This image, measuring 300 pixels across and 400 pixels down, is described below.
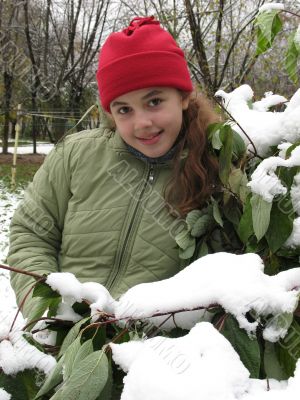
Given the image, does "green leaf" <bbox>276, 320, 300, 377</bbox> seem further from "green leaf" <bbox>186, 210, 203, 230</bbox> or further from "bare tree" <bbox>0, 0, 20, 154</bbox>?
"bare tree" <bbox>0, 0, 20, 154</bbox>

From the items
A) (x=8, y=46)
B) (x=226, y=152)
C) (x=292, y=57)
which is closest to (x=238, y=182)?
(x=226, y=152)

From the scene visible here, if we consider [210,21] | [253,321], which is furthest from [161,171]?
[210,21]

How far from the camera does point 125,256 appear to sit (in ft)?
5.09

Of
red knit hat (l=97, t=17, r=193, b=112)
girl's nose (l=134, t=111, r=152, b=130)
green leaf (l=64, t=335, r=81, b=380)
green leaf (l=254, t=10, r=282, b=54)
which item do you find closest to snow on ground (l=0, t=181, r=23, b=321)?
green leaf (l=64, t=335, r=81, b=380)

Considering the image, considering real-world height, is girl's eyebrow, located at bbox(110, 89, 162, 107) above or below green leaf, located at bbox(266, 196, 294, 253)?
above

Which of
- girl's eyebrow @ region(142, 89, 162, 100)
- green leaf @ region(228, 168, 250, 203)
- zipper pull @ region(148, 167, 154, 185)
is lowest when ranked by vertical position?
zipper pull @ region(148, 167, 154, 185)

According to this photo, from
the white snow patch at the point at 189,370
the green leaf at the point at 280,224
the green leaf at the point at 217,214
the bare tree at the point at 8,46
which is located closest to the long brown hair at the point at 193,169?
the green leaf at the point at 217,214

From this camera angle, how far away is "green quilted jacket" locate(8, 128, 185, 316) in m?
1.53

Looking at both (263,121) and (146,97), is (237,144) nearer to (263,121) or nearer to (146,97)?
(263,121)

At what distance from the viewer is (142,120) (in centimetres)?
140

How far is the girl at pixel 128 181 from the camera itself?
1.46m

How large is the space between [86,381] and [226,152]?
70 centimetres

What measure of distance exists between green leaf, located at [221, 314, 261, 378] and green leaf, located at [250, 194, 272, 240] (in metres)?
0.20

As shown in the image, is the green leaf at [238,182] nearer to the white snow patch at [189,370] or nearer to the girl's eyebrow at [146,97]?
the girl's eyebrow at [146,97]
